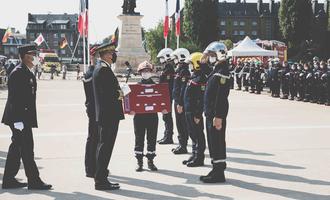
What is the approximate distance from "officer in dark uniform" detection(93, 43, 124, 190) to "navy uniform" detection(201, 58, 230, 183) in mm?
1317

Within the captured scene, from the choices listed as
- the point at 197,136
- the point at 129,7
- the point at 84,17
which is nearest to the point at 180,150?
the point at 197,136

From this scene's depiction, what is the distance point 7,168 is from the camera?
6.93 metres

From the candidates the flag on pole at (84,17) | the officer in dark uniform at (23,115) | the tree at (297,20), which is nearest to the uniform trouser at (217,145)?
the officer in dark uniform at (23,115)

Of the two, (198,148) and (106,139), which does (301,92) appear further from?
(106,139)

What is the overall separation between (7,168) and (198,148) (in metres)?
3.15

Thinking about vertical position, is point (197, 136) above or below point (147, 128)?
below

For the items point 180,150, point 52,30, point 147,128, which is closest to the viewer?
point 147,128

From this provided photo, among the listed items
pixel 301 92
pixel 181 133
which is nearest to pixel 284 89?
pixel 301 92

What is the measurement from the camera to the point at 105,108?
22.5 ft

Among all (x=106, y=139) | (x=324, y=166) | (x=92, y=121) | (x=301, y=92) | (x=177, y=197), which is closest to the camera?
(x=177, y=197)

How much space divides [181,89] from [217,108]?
2.38m

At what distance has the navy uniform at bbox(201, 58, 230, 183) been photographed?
7.12m

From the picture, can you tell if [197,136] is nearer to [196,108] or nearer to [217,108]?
[196,108]

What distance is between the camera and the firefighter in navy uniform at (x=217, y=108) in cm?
711
